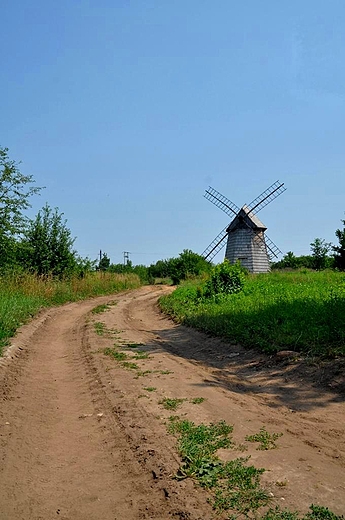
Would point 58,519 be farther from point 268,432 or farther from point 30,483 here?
Answer: point 268,432

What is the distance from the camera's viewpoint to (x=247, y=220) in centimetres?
4512

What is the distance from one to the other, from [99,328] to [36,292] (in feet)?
31.5

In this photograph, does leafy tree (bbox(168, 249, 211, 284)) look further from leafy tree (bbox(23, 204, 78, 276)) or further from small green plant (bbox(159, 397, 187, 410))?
small green plant (bbox(159, 397, 187, 410))

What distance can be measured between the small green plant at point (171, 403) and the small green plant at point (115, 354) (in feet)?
10.1

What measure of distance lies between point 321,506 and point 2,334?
9178mm

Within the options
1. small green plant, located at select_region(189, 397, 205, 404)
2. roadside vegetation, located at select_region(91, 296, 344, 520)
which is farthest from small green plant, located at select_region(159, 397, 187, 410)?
small green plant, located at select_region(189, 397, 205, 404)

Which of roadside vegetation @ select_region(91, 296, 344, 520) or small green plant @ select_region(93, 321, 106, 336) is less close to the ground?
small green plant @ select_region(93, 321, 106, 336)

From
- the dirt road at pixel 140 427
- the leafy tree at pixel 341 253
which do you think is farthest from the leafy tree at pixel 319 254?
the dirt road at pixel 140 427

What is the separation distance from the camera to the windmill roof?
4488 centimetres

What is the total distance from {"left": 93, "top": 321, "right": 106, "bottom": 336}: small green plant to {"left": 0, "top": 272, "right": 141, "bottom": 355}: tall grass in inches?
88.6

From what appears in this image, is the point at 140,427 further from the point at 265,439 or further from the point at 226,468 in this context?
the point at 226,468

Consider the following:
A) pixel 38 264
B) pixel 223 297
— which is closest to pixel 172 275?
pixel 38 264

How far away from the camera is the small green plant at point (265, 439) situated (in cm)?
455

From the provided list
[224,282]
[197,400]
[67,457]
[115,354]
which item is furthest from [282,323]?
[224,282]
